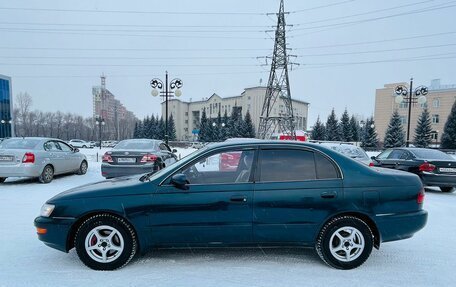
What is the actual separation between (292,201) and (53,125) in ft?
349

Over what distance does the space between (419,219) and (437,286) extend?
2.53 feet

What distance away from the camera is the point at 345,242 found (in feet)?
11.1

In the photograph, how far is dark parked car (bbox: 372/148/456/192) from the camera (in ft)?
26.5

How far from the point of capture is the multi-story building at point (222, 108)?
265 feet

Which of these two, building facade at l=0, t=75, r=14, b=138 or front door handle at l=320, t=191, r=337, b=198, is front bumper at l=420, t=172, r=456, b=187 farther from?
building facade at l=0, t=75, r=14, b=138

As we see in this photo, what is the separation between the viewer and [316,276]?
126 inches

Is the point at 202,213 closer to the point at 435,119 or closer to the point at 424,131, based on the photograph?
the point at 424,131

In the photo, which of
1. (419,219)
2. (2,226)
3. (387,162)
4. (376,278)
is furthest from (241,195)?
(387,162)

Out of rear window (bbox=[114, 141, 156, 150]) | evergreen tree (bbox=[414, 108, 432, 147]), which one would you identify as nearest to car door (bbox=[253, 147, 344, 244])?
rear window (bbox=[114, 141, 156, 150])

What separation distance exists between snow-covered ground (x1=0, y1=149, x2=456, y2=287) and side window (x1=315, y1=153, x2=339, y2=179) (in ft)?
3.75

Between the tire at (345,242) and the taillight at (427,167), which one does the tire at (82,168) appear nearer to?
the tire at (345,242)

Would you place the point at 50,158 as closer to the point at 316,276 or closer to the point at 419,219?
the point at 316,276

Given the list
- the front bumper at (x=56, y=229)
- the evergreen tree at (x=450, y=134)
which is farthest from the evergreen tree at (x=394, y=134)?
the front bumper at (x=56, y=229)

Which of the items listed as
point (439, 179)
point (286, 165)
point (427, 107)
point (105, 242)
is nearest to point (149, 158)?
point (105, 242)
